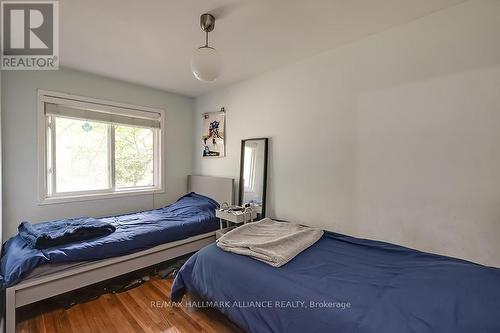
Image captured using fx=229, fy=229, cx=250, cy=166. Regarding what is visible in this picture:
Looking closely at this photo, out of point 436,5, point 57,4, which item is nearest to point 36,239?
point 57,4

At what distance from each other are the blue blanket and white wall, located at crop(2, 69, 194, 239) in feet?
1.41

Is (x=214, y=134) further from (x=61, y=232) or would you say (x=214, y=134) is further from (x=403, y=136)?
(x=403, y=136)

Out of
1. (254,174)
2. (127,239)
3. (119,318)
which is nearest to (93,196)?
(127,239)

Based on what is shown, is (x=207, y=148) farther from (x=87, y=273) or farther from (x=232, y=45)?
(x=87, y=273)

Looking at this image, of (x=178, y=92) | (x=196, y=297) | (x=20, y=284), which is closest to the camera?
(x=20, y=284)

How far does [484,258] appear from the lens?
154cm

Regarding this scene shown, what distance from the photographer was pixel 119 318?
71.7 inches

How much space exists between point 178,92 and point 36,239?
255 cm

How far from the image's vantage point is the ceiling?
1618mm

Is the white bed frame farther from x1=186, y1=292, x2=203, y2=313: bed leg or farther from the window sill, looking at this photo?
the window sill

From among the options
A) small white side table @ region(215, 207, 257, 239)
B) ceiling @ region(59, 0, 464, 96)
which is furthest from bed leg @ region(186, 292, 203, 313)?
ceiling @ region(59, 0, 464, 96)

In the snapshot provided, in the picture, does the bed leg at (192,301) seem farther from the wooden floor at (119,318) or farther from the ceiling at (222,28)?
the ceiling at (222,28)

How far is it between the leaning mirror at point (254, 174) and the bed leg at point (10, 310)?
6.96ft

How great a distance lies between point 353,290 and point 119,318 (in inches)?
70.1
